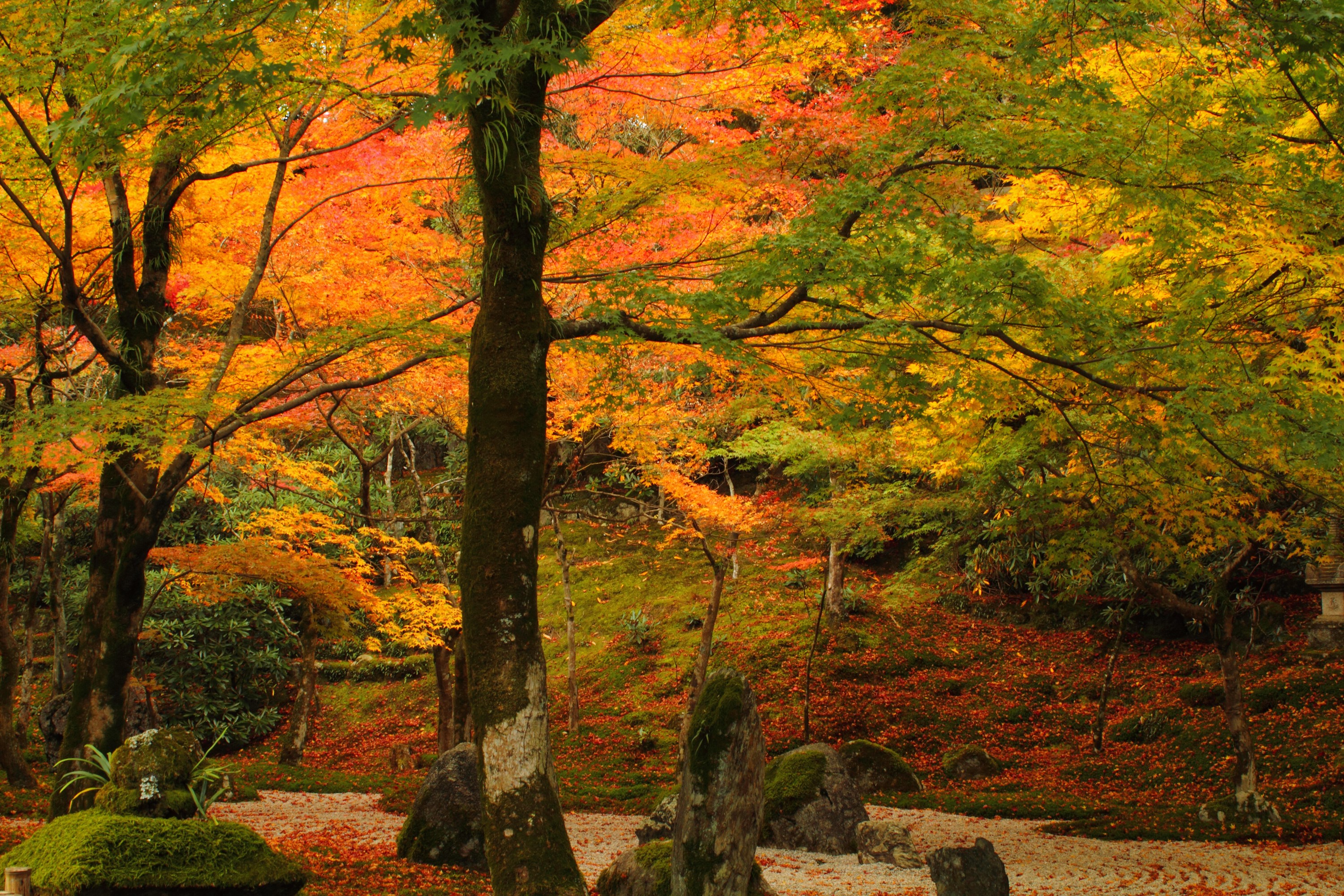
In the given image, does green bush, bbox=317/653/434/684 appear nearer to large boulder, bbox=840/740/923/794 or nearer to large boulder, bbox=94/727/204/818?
large boulder, bbox=840/740/923/794

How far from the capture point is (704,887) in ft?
17.6

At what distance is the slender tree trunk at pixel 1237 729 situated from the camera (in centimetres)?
992

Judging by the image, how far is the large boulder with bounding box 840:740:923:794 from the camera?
42.2 ft

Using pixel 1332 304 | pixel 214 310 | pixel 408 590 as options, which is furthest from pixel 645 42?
pixel 408 590

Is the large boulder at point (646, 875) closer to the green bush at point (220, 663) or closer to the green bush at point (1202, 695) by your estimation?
the green bush at point (1202, 695)

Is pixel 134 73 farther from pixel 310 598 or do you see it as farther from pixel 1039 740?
pixel 1039 740

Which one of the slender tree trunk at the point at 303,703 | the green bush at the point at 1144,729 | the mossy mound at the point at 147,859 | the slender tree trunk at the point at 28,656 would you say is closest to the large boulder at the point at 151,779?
the mossy mound at the point at 147,859

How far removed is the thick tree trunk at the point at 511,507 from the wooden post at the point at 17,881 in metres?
2.02

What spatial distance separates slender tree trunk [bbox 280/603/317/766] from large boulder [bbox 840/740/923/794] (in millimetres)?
8975

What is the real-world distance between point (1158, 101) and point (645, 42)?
4214 millimetres

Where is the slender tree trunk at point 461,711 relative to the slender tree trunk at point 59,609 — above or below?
below

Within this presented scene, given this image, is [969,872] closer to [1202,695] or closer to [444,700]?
[444,700]

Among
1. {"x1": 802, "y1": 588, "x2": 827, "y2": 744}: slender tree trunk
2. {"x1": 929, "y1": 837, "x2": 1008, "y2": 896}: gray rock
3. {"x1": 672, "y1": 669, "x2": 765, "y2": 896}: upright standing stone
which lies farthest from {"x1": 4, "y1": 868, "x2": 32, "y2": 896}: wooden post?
{"x1": 802, "y1": 588, "x2": 827, "y2": 744}: slender tree trunk

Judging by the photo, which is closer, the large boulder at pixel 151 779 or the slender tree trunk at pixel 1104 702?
the large boulder at pixel 151 779
